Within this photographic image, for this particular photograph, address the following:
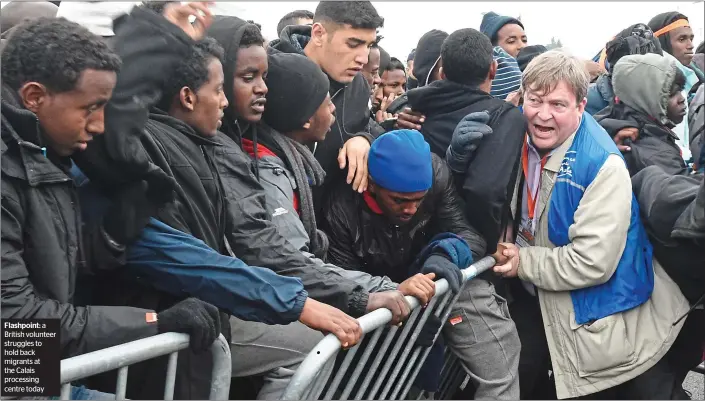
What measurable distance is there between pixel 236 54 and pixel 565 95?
5.12ft

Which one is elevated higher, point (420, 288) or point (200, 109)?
point (200, 109)

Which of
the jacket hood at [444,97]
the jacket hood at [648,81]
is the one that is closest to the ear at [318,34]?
the jacket hood at [444,97]

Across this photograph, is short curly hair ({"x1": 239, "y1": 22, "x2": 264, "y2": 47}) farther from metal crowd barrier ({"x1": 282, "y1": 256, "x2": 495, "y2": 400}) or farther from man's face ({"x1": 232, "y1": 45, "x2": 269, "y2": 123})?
metal crowd barrier ({"x1": 282, "y1": 256, "x2": 495, "y2": 400})

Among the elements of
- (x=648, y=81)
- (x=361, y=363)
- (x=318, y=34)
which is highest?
(x=648, y=81)

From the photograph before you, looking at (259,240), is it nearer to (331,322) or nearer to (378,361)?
(331,322)

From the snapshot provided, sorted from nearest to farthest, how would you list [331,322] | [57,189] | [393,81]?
→ [57,189] < [331,322] < [393,81]

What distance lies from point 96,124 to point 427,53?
3.08 m

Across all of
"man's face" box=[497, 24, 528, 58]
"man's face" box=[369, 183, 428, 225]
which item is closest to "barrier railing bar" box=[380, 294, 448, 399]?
"man's face" box=[369, 183, 428, 225]

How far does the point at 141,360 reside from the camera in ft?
6.80

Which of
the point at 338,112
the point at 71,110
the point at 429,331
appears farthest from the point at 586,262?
the point at 71,110

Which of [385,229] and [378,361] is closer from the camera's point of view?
[378,361]

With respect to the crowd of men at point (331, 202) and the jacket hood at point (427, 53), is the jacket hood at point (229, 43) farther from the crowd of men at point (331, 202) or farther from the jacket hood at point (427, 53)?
the jacket hood at point (427, 53)

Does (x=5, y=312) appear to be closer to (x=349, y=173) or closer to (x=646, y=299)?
(x=349, y=173)

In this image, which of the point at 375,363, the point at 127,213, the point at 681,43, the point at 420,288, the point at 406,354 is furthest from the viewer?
the point at 681,43
